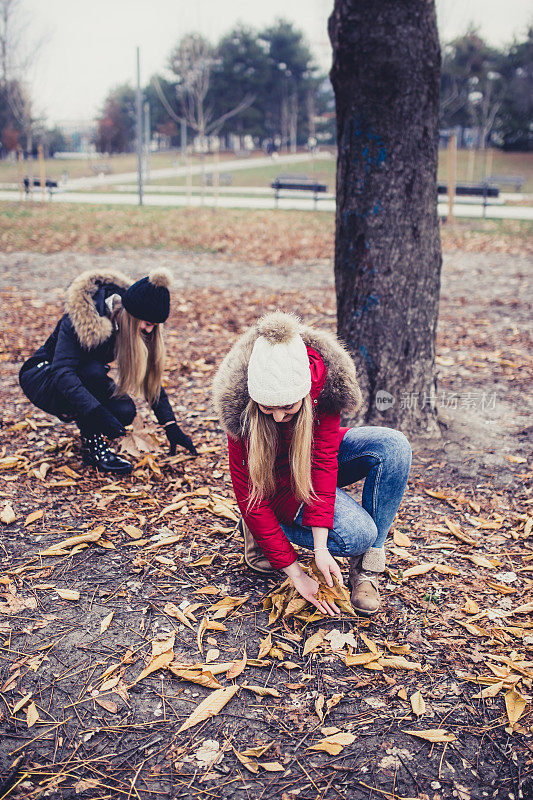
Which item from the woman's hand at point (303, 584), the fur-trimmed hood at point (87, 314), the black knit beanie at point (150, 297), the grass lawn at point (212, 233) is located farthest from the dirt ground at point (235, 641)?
the grass lawn at point (212, 233)

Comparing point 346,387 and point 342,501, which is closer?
point 346,387

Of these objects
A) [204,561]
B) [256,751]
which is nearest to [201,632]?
[204,561]

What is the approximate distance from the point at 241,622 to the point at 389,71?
119 inches

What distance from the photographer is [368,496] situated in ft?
9.18

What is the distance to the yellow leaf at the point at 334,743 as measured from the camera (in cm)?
205

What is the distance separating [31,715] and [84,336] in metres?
1.94

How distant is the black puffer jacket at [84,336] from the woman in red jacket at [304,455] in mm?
1275

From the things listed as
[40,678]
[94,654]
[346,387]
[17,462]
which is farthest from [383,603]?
[17,462]

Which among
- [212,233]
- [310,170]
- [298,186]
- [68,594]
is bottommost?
[68,594]

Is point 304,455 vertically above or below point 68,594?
above

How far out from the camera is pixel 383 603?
2.77 metres

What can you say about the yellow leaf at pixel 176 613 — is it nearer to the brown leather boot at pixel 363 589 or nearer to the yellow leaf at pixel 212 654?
the yellow leaf at pixel 212 654

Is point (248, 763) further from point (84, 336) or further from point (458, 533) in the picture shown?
point (84, 336)

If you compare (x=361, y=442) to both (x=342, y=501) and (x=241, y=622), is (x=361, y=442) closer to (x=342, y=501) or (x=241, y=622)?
(x=342, y=501)
